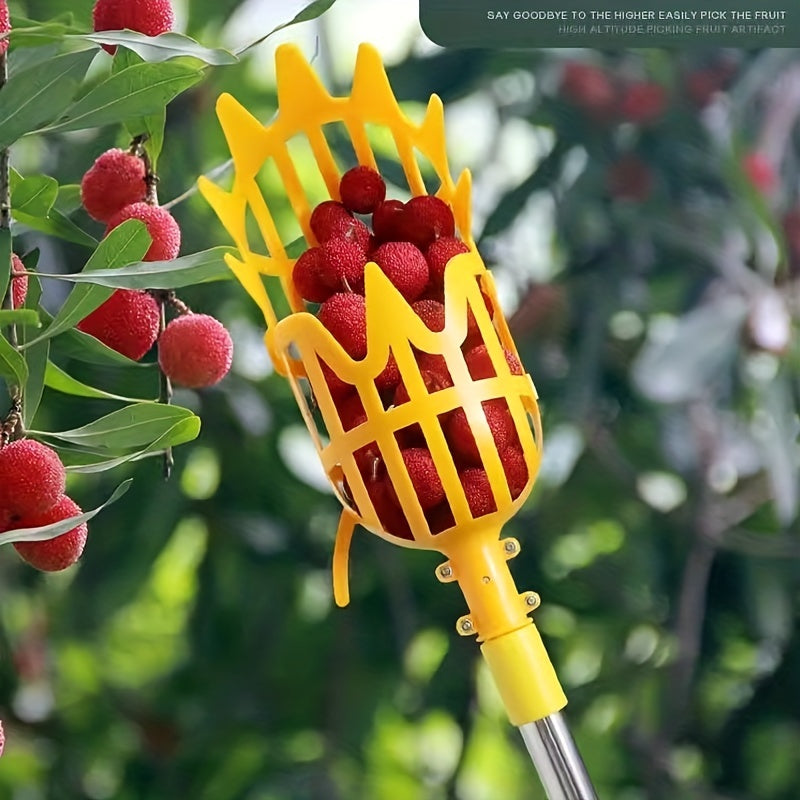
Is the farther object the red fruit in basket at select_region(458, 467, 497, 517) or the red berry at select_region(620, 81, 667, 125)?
the red berry at select_region(620, 81, 667, 125)

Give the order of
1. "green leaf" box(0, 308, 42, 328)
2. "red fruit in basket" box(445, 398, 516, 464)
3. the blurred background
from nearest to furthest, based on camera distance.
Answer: "green leaf" box(0, 308, 42, 328) → "red fruit in basket" box(445, 398, 516, 464) → the blurred background

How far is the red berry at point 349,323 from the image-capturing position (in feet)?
1.62

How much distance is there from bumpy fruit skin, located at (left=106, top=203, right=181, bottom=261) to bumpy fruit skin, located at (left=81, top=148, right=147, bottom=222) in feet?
0.04

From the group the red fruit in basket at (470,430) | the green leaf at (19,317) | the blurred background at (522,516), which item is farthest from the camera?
the blurred background at (522,516)

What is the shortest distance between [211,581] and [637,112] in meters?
0.47

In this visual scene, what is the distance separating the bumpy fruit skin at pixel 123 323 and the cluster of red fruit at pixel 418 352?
80 mm

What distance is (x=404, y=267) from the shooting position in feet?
1.65

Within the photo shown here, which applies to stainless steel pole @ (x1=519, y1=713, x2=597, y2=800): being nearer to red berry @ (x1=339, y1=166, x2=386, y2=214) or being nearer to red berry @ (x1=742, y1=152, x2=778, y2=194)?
red berry @ (x1=339, y1=166, x2=386, y2=214)

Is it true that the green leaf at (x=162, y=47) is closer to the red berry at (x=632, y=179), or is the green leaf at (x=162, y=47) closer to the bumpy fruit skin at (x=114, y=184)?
the bumpy fruit skin at (x=114, y=184)

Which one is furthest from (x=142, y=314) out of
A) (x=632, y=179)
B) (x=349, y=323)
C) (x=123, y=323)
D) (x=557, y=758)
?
(x=632, y=179)

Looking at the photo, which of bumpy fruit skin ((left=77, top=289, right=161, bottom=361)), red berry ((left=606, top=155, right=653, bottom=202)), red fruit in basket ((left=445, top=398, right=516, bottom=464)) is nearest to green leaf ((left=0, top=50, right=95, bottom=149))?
A: bumpy fruit skin ((left=77, top=289, right=161, bottom=361))

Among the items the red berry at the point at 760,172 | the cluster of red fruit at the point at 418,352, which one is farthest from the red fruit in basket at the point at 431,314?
the red berry at the point at 760,172

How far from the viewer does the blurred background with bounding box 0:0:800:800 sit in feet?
2.45

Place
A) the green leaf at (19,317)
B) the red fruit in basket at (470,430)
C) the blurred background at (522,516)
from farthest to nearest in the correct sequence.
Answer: the blurred background at (522,516), the red fruit in basket at (470,430), the green leaf at (19,317)
